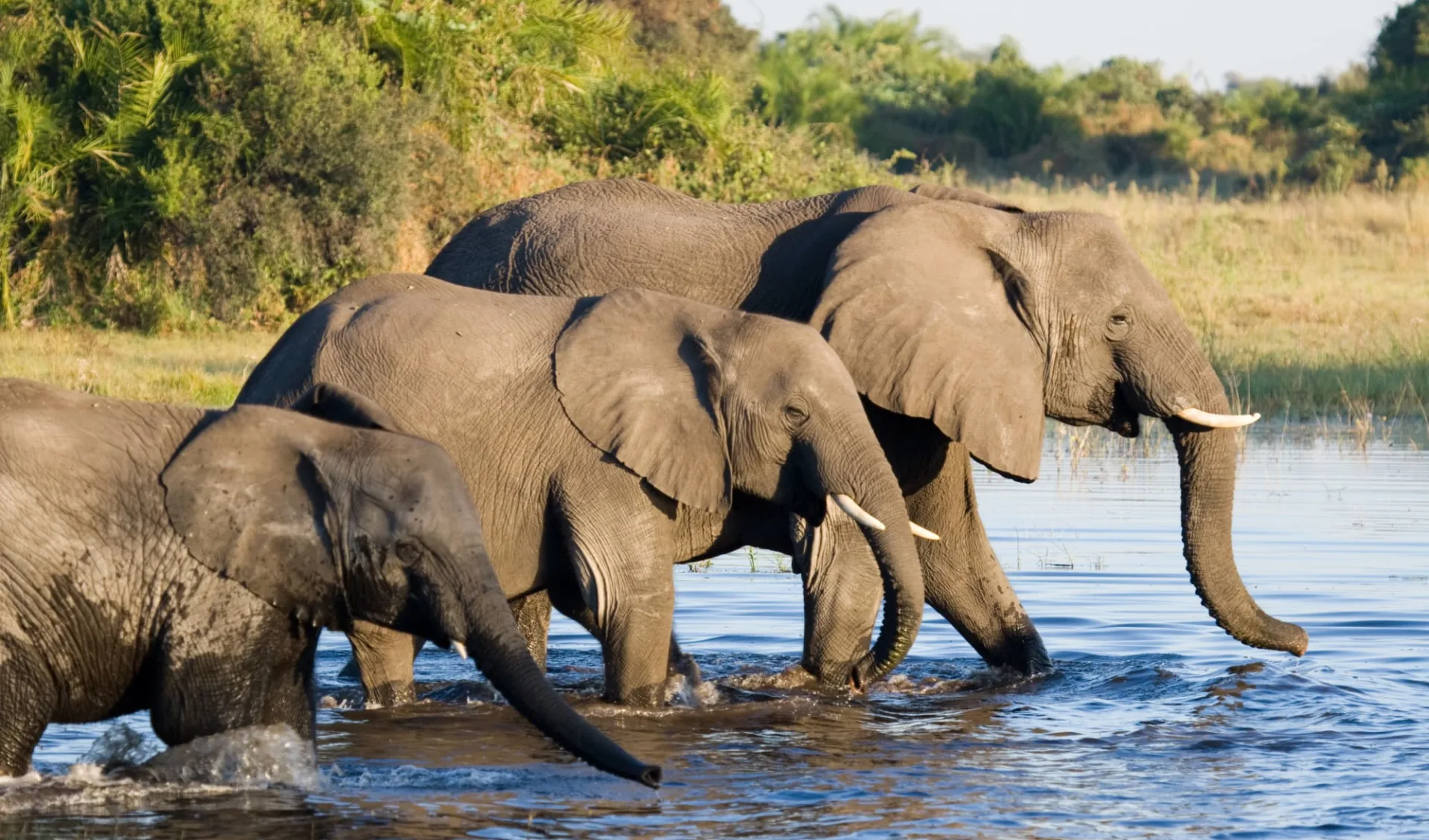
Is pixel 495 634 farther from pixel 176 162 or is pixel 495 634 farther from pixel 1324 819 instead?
pixel 176 162

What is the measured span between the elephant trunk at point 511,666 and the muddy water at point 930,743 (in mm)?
554

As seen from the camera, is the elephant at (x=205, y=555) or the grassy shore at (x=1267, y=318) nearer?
the elephant at (x=205, y=555)

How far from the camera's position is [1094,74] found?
44.2 meters

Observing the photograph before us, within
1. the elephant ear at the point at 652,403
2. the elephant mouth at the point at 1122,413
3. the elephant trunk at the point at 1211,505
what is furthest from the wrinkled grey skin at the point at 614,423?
the elephant trunk at the point at 1211,505

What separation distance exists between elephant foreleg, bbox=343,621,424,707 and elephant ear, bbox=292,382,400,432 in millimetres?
1544

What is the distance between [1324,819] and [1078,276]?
7.63 feet

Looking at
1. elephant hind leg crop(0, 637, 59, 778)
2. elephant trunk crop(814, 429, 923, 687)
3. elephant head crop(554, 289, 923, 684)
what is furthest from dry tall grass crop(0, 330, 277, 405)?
elephant hind leg crop(0, 637, 59, 778)

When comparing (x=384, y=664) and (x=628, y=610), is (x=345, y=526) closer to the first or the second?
(x=628, y=610)

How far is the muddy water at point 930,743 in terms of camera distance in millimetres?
5605

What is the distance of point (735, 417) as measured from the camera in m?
6.53

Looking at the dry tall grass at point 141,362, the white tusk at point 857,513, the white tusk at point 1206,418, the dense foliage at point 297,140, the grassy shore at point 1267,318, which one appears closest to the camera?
the white tusk at point 857,513

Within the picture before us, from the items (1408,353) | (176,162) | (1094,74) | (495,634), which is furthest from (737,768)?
(1094,74)

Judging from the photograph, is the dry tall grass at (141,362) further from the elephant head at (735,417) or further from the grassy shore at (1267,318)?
the elephant head at (735,417)

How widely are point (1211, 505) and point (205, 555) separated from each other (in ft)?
12.3
